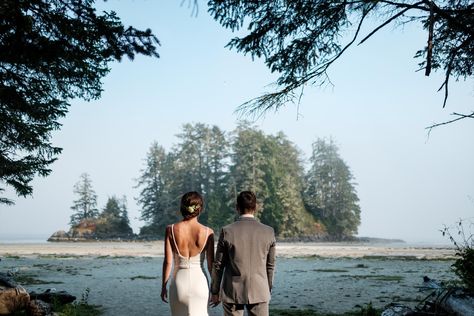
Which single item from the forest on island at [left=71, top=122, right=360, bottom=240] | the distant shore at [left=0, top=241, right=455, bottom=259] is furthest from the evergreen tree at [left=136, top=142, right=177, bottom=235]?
the distant shore at [left=0, top=241, right=455, bottom=259]

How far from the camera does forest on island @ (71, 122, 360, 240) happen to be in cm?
7206

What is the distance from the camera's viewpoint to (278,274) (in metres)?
17.7

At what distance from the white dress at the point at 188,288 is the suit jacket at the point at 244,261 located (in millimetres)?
292

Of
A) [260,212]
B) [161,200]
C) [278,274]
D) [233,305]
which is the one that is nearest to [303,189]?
[260,212]

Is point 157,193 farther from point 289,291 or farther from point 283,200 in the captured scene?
point 289,291

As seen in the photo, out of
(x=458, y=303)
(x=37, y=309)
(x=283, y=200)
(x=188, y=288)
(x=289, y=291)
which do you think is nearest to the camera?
(x=188, y=288)

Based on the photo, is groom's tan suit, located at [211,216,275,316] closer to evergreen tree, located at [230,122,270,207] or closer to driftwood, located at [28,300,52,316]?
driftwood, located at [28,300,52,316]

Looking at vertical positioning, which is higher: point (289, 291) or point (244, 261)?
point (244, 261)

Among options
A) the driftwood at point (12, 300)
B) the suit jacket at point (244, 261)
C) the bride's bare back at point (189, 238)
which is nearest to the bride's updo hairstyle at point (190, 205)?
Result: the bride's bare back at point (189, 238)

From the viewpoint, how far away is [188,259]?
13.7 feet

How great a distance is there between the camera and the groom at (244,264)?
4.34m

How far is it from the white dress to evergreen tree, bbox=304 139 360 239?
77.2m

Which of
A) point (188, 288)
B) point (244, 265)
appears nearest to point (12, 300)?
point (188, 288)

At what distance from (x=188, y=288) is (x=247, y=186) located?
221ft
